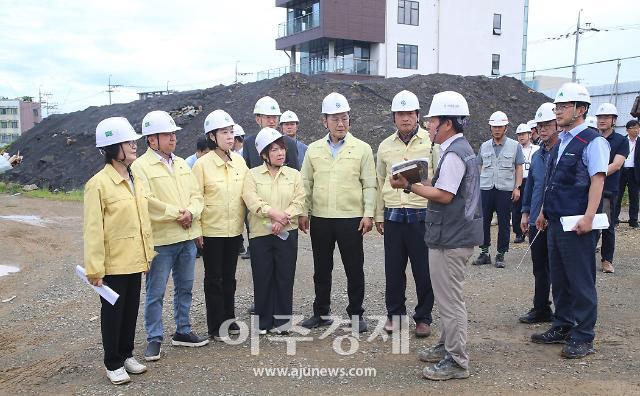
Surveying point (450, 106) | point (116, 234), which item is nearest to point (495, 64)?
point (450, 106)

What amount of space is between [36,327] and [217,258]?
2.30 meters

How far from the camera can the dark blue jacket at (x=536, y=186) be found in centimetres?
554

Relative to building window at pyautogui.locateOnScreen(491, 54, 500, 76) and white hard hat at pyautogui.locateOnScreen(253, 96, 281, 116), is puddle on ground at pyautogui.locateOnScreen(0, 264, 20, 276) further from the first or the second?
building window at pyautogui.locateOnScreen(491, 54, 500, 76)

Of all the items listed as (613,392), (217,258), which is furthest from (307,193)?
(613,392)

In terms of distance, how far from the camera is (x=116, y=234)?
160 inches

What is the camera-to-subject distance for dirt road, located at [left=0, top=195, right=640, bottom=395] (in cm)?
404

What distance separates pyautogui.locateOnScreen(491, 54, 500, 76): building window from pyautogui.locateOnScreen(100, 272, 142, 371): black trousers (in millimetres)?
41553

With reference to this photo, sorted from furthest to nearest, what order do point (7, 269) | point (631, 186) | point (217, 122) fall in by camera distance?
point (631, 186)
point (7, 269)
point (217, 122)

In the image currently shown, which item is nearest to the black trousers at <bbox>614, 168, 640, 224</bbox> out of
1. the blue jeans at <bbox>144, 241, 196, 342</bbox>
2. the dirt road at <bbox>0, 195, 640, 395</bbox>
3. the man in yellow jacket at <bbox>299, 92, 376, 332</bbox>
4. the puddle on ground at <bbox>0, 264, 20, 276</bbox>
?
the dirt road at <bbox>0, 195, 640, 395</bbox>

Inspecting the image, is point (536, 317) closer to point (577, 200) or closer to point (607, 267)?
point (577, 200)

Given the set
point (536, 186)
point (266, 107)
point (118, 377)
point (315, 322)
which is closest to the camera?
point (118, 377)

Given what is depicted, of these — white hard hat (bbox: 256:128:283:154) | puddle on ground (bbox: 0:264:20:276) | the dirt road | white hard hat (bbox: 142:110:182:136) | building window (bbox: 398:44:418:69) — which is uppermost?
building window (bbox: 398:44:418:69)

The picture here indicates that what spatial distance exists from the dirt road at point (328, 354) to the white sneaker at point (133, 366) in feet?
0.22

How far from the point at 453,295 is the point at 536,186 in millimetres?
2202
